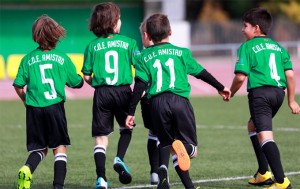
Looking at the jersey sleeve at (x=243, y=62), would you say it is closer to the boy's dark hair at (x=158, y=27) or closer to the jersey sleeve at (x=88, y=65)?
the boy's dark hair at (x=158, y=27)

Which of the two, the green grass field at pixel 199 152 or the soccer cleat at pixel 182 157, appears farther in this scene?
the green grass field at pixel 199 152

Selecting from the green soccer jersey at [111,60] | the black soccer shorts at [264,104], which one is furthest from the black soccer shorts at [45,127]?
the black soccer shorts at [264,104]

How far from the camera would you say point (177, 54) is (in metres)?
8.13

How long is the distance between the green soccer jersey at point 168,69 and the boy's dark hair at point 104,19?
69 cm

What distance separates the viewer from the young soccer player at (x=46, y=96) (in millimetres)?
8281

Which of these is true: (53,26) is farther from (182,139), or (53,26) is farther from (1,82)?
(1,82)

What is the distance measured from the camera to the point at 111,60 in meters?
8.63

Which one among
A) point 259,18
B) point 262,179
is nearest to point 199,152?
point 262,179

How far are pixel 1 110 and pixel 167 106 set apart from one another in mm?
11418

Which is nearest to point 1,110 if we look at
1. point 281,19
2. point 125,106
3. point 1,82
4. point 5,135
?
point 5,135

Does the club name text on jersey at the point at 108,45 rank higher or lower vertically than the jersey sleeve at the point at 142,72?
higher

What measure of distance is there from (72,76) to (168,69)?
1050mm

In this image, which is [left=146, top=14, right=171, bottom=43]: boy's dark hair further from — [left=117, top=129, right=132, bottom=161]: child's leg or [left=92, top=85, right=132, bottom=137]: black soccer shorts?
[left=117, top=129, right=132, bottom=161]: child's leg

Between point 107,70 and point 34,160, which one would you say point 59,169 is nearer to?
point 34,160
